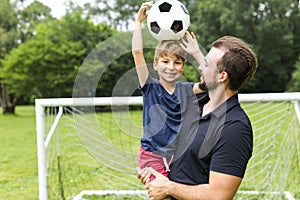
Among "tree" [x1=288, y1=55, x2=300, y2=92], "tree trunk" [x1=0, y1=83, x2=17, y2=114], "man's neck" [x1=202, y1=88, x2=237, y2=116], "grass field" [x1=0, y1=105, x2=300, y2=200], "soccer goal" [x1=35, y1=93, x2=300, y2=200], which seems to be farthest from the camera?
"tree" [x1=288, y1=55, x2=300, y2=92]

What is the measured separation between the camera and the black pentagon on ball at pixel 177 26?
94.5 inches

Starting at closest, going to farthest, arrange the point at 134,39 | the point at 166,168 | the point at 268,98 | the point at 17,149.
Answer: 1. the point at 166,168
2. the point at 134,39
3. the point at 268,98
4. the point at 17,149

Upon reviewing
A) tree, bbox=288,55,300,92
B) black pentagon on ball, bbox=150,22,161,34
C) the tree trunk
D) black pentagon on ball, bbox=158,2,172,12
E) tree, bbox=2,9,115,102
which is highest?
black pentagon on ball, bbox=158,2,172,12

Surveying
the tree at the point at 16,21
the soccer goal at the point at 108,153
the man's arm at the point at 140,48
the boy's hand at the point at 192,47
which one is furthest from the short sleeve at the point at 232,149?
the tree at the point at 16,21

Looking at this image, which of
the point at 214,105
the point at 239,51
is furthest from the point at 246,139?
the point at 239,51

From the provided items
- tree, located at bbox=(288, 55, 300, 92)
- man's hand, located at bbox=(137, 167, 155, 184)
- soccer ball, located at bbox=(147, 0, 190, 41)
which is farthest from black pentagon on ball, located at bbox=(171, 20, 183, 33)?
tree, located at bbox=(288, 55, 300, 92)

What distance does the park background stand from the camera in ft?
56.4

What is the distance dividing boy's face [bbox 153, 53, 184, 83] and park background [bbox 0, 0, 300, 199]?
12.1m

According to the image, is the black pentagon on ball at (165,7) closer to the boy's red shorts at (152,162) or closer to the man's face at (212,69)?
the man's face at (212,69)

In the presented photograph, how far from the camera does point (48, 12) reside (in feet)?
74.4

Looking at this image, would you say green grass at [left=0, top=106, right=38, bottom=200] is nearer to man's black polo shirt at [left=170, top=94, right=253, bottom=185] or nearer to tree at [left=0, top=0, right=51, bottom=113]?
man's black polo shirt at [left=170, top=94, right=253, bottom=185]

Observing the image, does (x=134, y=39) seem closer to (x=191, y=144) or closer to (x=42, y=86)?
(x=191, y=144)

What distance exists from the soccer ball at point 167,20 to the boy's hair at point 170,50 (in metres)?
0.08

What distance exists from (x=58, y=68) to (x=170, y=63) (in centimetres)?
1522
